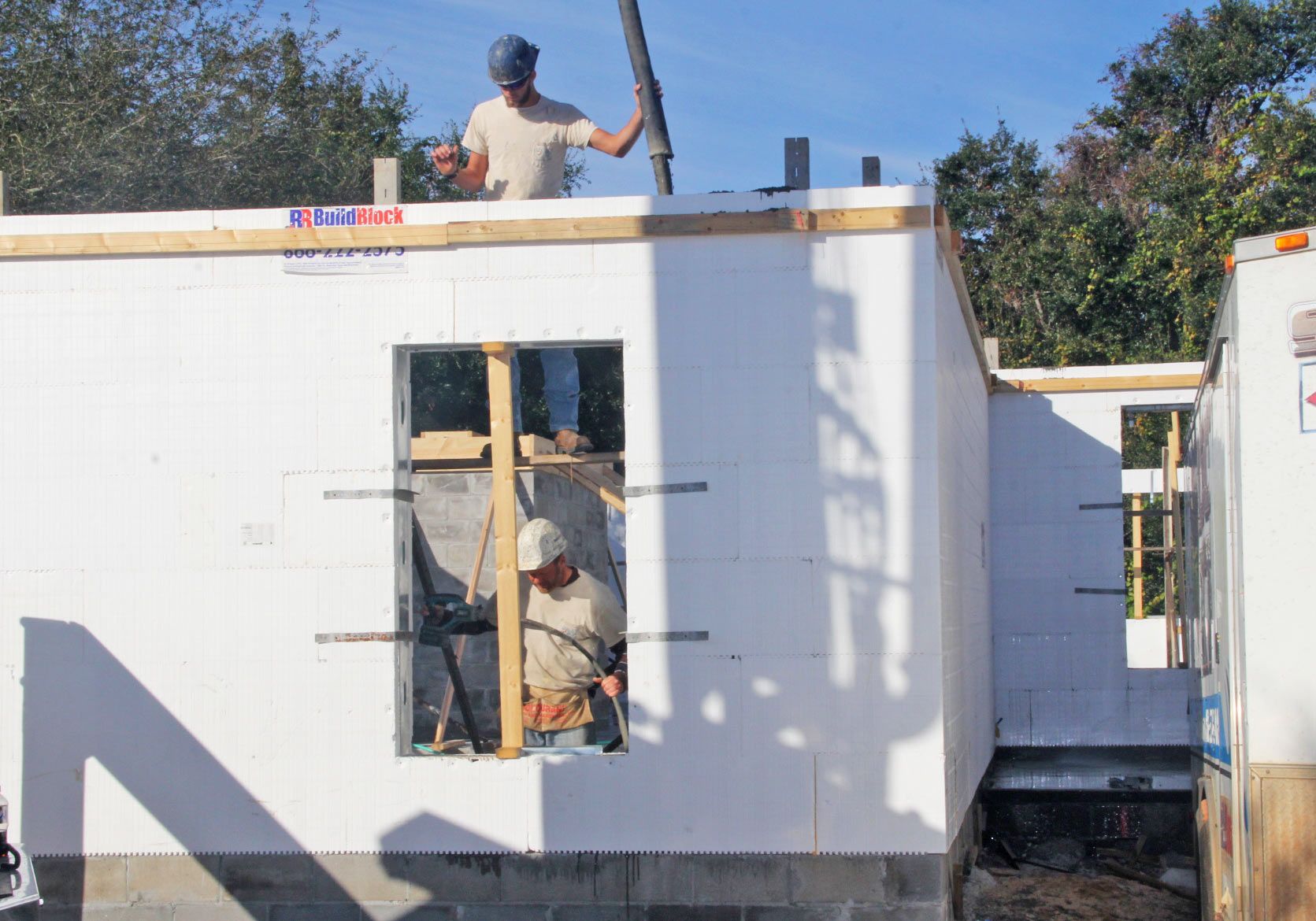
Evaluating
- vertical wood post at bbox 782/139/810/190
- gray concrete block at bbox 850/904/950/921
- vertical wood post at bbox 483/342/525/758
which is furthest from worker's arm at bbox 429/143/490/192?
gray concrete block at bbox 850/904/950/921

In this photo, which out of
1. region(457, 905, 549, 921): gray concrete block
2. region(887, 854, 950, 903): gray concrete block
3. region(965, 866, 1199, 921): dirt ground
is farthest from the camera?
region(965, 866, 1199, 921): dirt ground

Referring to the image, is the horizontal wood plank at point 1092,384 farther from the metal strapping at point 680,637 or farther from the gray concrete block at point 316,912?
the gray concrete block at point 316,912

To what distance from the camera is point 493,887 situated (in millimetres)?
6492

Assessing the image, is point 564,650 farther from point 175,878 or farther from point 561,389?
point 175,878

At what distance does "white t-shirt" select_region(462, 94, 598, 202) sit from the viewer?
791 cm

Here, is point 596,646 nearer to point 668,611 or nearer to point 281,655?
point 668,611

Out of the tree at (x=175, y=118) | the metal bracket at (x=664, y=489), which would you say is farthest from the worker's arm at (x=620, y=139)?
the tree at (x=175, y=118)

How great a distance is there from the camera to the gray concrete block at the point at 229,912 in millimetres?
6582

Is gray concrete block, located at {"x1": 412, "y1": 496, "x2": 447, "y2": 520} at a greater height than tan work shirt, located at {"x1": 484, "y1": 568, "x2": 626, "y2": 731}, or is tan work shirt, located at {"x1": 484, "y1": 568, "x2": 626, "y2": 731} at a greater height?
gray concrete block, located at {"x1": 412, "y1": 496, "x2": 447, "y2": 520}

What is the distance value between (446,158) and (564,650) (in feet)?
8.47

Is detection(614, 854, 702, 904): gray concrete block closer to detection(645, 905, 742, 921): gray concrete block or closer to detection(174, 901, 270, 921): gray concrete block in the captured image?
detection(645, 905, 742, 921): gray concrete block

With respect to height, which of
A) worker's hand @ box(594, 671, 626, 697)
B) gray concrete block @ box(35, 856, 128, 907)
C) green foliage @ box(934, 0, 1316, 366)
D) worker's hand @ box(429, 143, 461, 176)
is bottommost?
gray concrete block @ box(35, 856, 128, 907)

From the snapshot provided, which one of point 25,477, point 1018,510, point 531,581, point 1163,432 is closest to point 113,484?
point 25,477

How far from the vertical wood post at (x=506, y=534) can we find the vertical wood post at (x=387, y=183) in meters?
0.91
